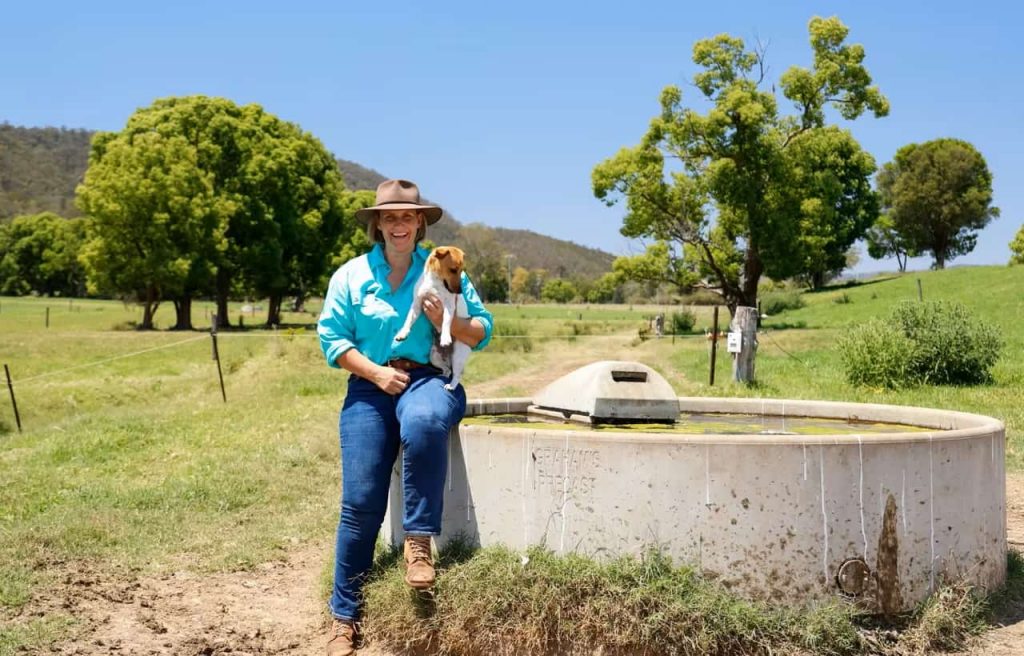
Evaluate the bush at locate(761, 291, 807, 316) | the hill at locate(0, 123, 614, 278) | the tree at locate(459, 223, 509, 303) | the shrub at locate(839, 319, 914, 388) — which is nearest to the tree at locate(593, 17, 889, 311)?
the bush at locate(761, 291, 807, 316)

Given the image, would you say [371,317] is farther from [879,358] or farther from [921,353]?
[921,353]

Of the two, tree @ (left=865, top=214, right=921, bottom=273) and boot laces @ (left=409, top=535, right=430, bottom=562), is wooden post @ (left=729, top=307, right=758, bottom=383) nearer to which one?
boot laces @ (left=409, top=535, right=430, bottom=562)

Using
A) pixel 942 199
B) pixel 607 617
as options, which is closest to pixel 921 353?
pixel 607 617

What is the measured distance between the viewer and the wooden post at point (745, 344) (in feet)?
57.2

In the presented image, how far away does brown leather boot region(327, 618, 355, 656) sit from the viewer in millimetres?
5129

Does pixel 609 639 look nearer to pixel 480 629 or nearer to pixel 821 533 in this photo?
pixel 480 629

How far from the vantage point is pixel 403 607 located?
5094 mm

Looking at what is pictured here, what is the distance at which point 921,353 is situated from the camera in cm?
1689

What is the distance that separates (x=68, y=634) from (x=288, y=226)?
45.4m

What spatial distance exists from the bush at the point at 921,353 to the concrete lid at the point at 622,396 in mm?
10852

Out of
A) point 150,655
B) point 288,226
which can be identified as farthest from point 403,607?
point 288,226

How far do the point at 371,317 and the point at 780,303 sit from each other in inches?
1626

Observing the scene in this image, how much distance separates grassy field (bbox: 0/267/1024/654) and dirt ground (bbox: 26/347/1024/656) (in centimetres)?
17

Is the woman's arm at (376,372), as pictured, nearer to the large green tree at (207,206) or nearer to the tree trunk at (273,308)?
the large green tree at (207,206)
